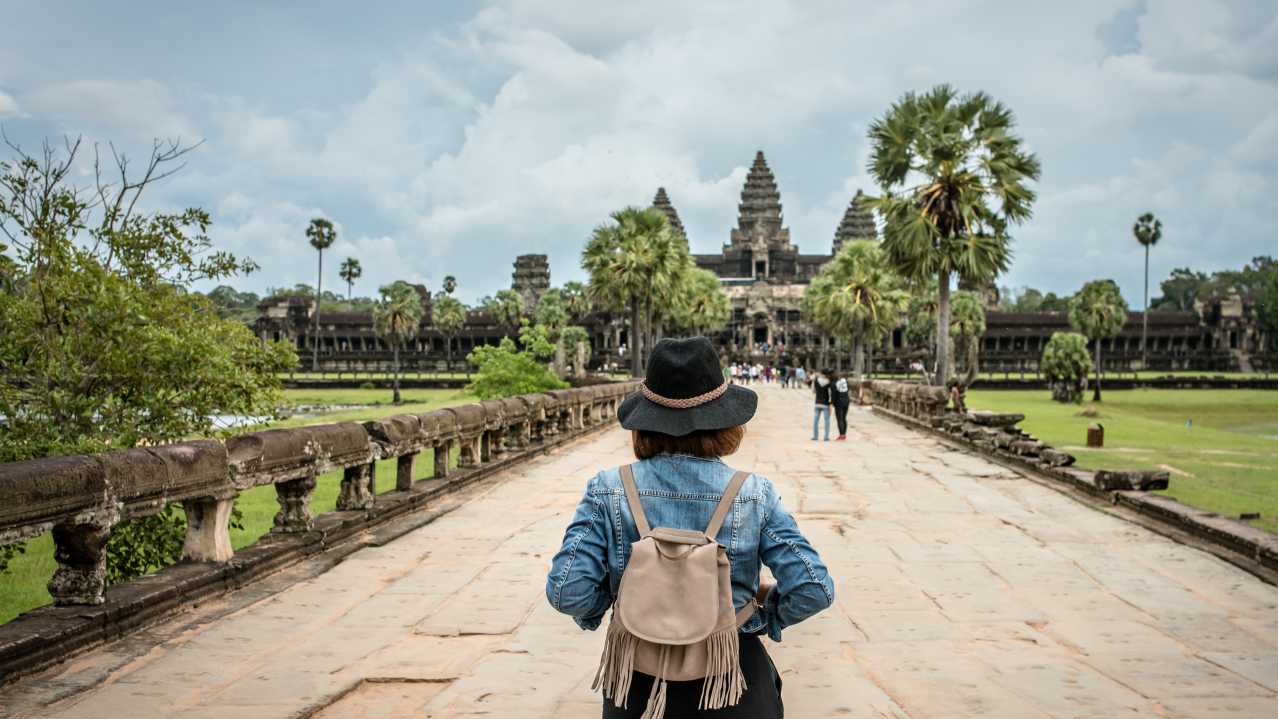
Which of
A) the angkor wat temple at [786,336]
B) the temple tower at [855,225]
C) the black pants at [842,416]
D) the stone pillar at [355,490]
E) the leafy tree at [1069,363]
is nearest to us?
the stone pillar at [355,490]

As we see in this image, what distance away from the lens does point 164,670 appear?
452cm

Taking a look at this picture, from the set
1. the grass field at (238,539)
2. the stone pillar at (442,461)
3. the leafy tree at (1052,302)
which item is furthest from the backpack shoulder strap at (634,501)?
the leafy tree at (1052,302)

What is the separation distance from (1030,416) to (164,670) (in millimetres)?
33525

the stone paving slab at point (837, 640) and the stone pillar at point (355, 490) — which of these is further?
the stone pillar at point (355, 490)

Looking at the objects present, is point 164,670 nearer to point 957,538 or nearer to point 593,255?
point 957,538

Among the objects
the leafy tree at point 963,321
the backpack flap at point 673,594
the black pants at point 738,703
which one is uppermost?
the leafy tree at point 963,321

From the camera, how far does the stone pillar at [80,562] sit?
4.91 metres

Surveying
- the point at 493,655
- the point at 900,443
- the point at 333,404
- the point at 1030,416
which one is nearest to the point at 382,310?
the point at 333,404

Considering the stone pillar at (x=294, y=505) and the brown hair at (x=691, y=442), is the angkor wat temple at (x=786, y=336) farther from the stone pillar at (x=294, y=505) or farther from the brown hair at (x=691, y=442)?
the brown hair at (x=691, y=442)

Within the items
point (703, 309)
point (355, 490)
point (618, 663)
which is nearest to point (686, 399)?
point (618, 663)

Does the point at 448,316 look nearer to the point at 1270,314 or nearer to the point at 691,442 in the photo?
A: the point at 1270,314

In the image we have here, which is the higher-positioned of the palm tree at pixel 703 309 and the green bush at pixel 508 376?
the palm tree at pixel 703 309

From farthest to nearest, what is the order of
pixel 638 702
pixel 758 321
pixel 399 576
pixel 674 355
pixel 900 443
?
pixel 758 321, pixel 900 443, pixel 399 576, pixel 674 355, pixel 638 702

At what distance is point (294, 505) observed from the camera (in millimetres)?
7297
